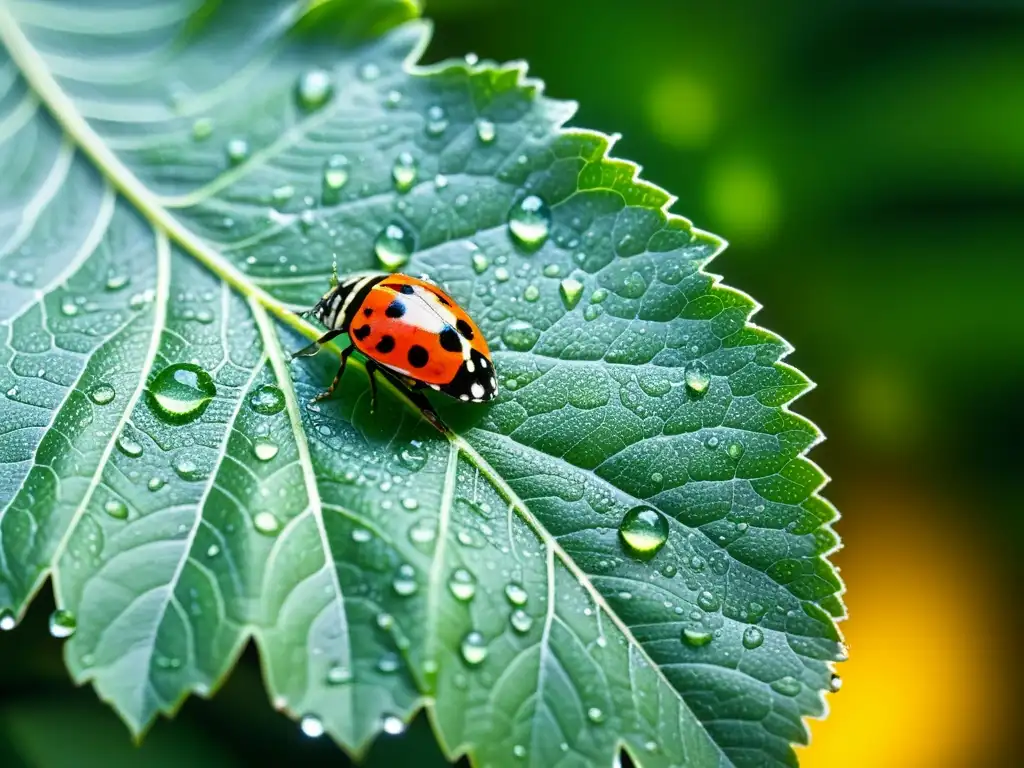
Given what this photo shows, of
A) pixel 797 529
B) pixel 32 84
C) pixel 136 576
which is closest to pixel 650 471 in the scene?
pixel 797 529

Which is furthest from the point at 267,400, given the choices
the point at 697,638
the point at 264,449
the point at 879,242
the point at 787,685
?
the point at 879,242

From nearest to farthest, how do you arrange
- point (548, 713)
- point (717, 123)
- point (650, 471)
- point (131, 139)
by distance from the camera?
point (548, 713), point (650, 471), point (131, 139), point (717, 123)

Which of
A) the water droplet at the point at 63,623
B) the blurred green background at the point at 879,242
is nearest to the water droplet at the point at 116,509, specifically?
the water droplet at the point at 63,623

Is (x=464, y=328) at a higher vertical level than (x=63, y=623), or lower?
higher

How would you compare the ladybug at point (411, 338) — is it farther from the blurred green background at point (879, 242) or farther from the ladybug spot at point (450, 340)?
the blurred green background at point (879, 242)

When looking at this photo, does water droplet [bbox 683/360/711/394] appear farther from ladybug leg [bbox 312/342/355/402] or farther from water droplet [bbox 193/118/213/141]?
water droplet [bbox 193/118/213/141]

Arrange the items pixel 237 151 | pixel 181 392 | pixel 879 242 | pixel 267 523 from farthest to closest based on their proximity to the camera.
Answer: pixel 879 242, pixel 237 151, pixel 181 392, pixel 267 523

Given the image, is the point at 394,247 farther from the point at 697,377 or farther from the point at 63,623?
the point at 63,623

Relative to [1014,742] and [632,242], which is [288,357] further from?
[1014,742]
